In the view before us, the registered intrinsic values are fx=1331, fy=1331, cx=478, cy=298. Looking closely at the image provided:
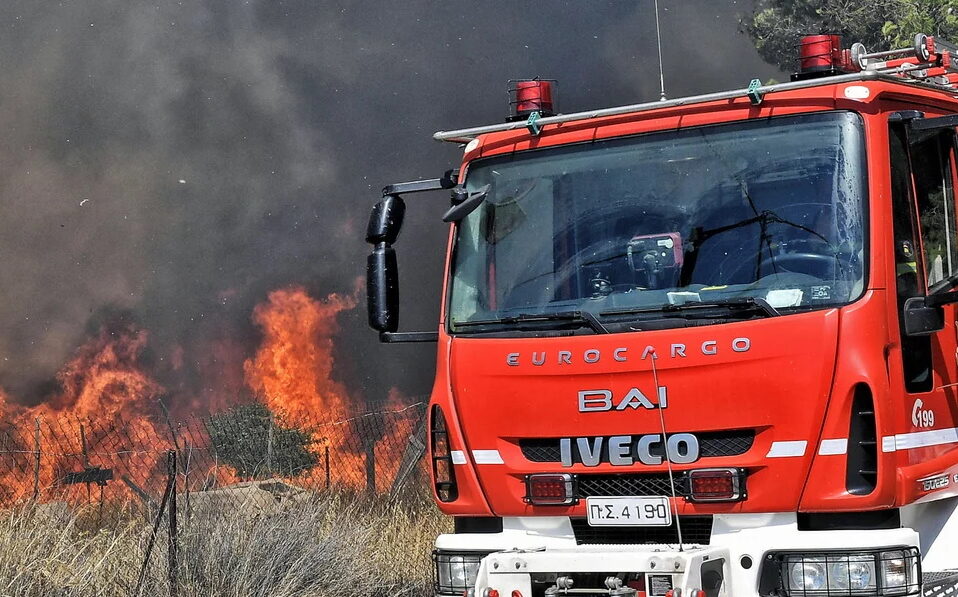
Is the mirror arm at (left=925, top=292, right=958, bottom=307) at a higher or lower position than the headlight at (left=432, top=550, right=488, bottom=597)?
higher

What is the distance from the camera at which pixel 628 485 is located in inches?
240

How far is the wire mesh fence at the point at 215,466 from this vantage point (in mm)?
9508

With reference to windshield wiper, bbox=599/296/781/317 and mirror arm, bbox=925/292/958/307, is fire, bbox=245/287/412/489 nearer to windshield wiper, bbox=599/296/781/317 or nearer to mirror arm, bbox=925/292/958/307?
windshield wiper, bbox=599/296/781/317

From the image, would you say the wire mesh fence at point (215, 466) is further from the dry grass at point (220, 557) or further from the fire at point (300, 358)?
the fire at point (300, 358)

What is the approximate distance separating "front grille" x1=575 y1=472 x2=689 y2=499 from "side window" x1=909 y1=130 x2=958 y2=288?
57.5 inches

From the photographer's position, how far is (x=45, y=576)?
7.53 metres

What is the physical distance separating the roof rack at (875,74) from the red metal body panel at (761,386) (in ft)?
0.17

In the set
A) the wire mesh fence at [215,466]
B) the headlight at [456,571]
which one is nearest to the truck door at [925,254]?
the headlight at [456,571]

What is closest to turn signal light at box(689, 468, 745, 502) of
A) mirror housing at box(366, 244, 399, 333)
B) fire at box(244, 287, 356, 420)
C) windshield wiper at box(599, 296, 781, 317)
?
windshield wiper at box(599, 296, 781, 317)

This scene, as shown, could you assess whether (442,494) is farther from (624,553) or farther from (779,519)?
(779,519)

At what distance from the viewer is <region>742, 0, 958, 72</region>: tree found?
18156mm

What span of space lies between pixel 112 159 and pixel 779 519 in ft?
59.9

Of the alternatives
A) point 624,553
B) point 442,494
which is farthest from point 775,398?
point 442,494

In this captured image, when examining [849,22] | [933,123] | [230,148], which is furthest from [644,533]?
[230,148]
